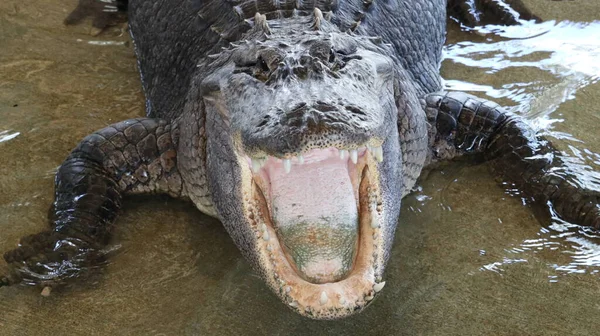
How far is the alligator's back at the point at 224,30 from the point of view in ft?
11.1

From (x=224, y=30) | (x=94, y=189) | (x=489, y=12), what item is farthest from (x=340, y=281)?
(x=489, y=12)

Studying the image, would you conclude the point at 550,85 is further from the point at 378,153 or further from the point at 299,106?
the point at 299,106

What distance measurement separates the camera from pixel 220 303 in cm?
285

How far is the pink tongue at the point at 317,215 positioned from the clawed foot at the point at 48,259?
98cm

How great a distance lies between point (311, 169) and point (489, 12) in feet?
8.94

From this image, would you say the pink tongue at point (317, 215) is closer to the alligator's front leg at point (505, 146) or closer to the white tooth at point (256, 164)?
the white tooth at point (256, 164)

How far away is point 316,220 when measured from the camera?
8.45 feet

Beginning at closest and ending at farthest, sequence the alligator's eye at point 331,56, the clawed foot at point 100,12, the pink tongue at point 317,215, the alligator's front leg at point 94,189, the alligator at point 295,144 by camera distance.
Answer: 1. the alligator at point 295,144
2. the pink tongue at point 317,215
3. the alligator's eye at point 331,56
4. the alligator's front leg at point 94,189
5. the clawed foot at point 100,12

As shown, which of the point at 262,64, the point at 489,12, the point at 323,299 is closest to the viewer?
the point at 323,299

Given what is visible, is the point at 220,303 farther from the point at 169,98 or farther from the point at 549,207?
the point at 549,207

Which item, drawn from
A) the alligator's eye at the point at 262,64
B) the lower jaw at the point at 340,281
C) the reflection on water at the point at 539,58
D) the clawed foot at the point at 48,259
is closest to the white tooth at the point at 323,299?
the lower jaw at the point at 340,281

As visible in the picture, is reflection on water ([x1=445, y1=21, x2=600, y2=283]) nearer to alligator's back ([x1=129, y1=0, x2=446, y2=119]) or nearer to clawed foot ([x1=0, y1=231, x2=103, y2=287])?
alligator's back ([x1=129, y1=0, x2=446, y2=119])

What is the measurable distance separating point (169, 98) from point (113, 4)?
1.71 meters

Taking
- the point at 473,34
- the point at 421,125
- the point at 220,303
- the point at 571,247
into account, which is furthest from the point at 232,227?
the point at 473,34
